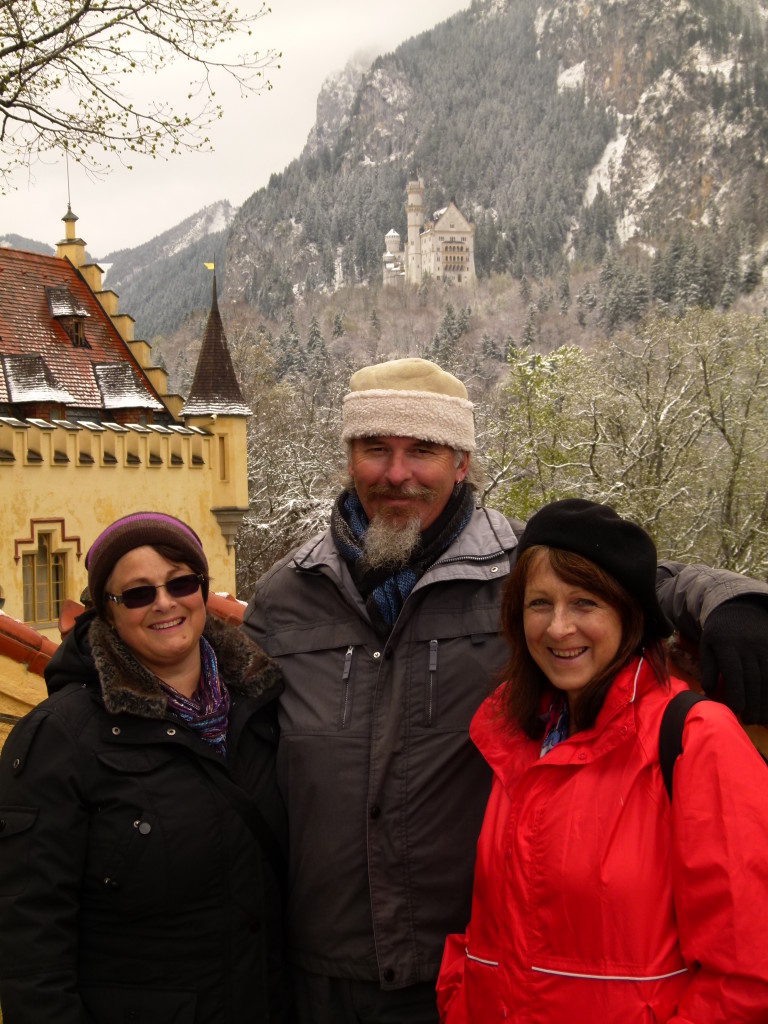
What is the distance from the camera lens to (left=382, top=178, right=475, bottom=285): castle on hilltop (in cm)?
14962

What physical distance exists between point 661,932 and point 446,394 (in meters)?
1.52

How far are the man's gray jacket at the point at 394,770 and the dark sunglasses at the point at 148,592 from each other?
40 centimetres

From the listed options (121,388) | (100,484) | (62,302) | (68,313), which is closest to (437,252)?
(62,302)

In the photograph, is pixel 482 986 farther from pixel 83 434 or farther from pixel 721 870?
pixel 83 434

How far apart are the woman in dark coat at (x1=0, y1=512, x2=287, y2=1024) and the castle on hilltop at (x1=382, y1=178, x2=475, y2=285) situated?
14607 cm

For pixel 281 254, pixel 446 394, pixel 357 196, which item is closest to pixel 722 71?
pixel 357 196

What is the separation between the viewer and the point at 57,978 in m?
2.27

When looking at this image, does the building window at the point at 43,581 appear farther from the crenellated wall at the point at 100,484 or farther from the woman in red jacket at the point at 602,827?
the woman in red jacket at the point at 602,827

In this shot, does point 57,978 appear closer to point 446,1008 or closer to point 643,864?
point 446,1008

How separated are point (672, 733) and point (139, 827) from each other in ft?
3.97

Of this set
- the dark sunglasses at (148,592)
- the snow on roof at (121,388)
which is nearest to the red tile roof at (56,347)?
the snow on roof at (121,388)

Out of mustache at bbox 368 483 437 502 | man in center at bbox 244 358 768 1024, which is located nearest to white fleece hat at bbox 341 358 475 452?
man in center at bbox 244 358 768 1024

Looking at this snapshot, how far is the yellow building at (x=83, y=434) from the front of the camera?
19.9m

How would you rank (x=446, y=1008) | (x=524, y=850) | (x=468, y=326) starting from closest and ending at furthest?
(x=524, y=850)
(x=446, y=1008)
(x=468, y=326)
